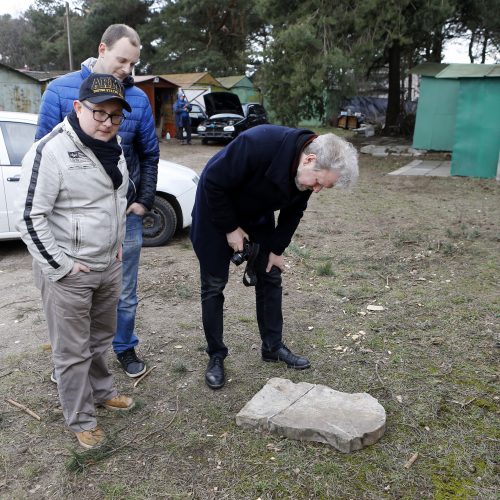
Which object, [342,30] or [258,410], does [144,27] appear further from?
[258,410]

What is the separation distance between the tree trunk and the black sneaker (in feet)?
49.9

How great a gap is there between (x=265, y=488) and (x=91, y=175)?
5.51 ft

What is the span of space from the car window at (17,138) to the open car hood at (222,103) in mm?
15471

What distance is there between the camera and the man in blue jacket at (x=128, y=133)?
8.80 ft

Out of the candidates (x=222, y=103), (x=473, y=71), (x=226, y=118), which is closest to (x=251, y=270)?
(x=473, y=71)

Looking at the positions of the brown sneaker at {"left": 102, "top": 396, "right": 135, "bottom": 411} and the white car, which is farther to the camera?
the white car

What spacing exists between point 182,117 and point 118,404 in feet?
60.2

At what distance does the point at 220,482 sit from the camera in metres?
2.45

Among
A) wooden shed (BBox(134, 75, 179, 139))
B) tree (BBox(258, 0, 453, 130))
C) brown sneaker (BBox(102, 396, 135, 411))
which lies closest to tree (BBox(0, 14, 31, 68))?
wooden shed (BBox(134, 75, 179, 139))

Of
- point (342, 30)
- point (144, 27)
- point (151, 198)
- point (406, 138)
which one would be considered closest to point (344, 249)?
point (151, 198)

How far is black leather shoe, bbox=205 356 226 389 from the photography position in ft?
10.6

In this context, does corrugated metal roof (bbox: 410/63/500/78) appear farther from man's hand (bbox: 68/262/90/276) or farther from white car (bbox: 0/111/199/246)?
man's hand (bbox: 68/262/90/276)

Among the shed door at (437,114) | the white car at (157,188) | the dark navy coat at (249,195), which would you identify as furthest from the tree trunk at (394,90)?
the dark navy coat at (249,195)

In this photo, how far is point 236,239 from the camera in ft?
9.98
